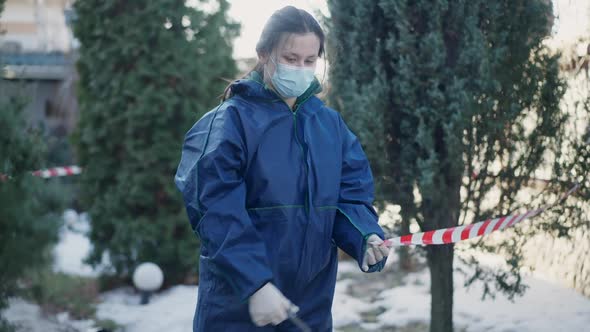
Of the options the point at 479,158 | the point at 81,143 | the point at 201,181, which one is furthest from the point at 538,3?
the point at 81,143

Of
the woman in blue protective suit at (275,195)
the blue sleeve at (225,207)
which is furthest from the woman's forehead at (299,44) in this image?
the blue sleeve at (225,207)

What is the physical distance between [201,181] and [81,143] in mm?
4825

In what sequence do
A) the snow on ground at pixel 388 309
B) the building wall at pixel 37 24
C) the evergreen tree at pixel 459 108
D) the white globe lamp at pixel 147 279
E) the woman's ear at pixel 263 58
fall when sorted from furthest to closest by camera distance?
the building wall at pixel 37 24 → the white globe lamp at pixel 147 279 → the snow on ground at pixel 388 309 → the evergreen tree at pixel 459 108 → the woman's ear at pixel 263 58

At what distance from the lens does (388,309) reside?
5.39m

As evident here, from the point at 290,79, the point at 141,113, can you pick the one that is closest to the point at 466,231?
the point at 290,79

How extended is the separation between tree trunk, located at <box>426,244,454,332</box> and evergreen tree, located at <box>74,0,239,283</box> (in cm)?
Result: 282

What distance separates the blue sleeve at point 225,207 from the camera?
1947 mm

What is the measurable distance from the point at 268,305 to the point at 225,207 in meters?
0.32

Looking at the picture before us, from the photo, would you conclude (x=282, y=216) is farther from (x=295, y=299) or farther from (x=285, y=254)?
(x=295, y=299)

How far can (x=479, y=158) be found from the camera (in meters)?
3.73

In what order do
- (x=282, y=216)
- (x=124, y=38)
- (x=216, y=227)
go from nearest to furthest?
(x=216, y=227) → (x=282, y=216) → (x=124, y=38)

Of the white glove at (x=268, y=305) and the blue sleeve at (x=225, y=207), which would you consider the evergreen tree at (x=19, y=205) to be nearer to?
the blue sleeve at (x=225, y=207)

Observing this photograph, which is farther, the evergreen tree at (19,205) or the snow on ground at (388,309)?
the snow on ground at (388,309)

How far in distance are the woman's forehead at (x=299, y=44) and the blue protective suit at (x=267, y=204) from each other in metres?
0.14
